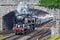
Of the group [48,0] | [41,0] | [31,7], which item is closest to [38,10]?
[31,7]

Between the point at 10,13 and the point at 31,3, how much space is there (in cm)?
514

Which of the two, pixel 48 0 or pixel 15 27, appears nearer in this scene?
pixel 48 0

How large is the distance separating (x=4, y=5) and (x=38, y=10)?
14.7 feet

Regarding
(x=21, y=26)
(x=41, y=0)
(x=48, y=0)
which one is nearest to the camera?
(x=48, y=0)

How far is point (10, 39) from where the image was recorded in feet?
144

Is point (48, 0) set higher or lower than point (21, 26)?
higher

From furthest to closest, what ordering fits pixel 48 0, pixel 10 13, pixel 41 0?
1. pixel 10 13
2. pixel 41 0
3. pixel 48 0

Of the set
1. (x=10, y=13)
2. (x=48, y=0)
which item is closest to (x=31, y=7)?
(x=10, y=13)

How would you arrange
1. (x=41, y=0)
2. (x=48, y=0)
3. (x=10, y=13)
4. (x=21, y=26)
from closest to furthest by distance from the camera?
1. (x=48, y=0)
2. (x=41, y=0)
3. (x=21, y=26)
4. (x=10, y=13)

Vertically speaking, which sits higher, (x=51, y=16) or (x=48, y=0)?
(x=48, y=0)

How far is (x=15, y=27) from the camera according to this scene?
169ft

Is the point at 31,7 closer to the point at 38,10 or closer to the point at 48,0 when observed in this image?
the point at 38,10

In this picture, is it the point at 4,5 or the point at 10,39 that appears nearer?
the point at 10,39

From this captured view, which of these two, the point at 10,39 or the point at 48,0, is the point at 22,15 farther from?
the point at 48,0
